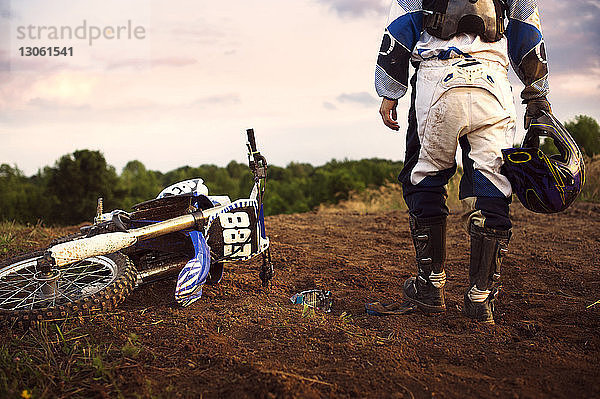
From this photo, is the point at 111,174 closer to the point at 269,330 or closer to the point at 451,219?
the point at 451,219

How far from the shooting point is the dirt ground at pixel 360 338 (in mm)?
1706

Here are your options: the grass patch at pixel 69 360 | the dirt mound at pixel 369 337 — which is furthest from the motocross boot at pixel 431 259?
the grass patch at pixel 69 360

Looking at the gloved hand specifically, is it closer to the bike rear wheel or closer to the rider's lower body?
the rider's lower body

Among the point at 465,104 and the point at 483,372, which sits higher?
the point at 465,104

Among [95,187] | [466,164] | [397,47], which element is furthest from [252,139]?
[95,187]

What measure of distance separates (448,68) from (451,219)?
3.90m

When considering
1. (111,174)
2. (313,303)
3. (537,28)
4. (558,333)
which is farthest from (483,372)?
(111,174)

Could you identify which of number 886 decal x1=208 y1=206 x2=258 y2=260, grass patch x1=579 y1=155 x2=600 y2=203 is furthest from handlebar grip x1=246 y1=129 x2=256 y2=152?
grass patch x1=579 y1=155 x2=600 y2=203

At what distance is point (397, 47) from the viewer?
2.58 m

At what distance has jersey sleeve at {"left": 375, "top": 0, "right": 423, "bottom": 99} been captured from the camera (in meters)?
2.53

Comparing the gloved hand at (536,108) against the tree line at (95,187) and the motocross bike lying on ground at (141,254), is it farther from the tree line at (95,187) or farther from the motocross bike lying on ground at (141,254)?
the tree line at (95,187)

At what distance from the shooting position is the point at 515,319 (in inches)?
100

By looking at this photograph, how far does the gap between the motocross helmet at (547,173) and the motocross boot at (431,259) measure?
1.42 ft

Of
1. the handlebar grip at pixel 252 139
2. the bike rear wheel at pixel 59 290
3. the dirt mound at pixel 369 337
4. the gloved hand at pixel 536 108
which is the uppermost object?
the gloved hand at pixel 536 108
